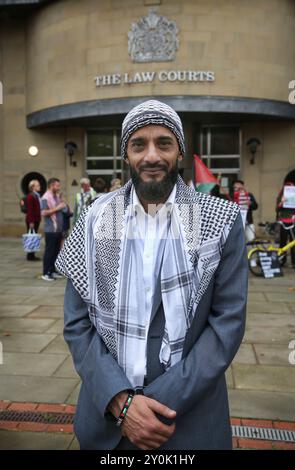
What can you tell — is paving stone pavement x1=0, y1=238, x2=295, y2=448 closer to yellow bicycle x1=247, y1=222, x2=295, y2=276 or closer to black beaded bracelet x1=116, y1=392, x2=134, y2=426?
yellow bicycle x1=247, y1=222, x2=295, y2=276

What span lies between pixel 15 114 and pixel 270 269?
11671 mm

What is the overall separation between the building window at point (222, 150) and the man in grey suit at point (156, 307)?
1366 cm

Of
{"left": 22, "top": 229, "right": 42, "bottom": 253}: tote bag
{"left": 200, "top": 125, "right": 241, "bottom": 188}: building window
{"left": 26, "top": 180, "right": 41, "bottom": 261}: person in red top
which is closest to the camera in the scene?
{"left": 22, "top": 229, "right": 42, "bottom": 253}: tote bag

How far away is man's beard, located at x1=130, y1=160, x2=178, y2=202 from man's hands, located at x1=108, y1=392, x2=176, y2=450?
29.6 inches

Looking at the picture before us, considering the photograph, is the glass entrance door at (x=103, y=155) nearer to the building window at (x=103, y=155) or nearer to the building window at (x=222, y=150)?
the building window at (x=103, y=155)

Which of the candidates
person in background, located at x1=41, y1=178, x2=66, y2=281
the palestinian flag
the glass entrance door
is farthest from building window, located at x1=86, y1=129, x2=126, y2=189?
person in background, located at x1=41, y1=178, x2=66, y2=281

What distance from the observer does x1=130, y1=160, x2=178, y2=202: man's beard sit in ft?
5.92

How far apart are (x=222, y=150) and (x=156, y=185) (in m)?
14.0

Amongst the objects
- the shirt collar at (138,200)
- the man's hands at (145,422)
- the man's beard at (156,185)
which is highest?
the man's beard at (156,185)

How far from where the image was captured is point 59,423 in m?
3.25

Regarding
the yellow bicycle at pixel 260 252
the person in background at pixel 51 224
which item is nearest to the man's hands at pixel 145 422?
the person in background at pixel 51 224

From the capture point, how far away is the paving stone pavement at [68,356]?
11.9ft

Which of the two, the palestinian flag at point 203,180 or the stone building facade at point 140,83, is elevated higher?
the stone building facade at point 140,83

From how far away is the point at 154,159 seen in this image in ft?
5.86
